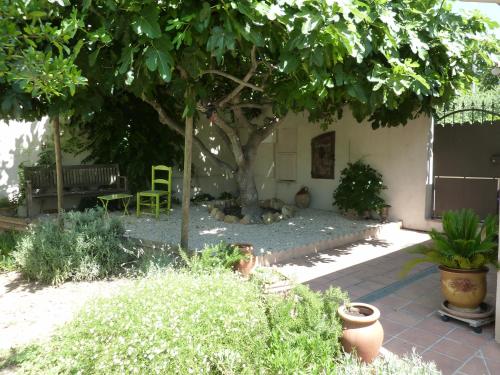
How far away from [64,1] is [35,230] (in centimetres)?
328

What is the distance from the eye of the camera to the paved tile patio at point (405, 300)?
2.96 metres

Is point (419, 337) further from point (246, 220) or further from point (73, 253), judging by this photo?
point (246, 220)

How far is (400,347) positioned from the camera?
3078mm

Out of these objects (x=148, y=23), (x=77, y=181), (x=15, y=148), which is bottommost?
(x=77, y=181)

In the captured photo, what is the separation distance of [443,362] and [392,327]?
585mm

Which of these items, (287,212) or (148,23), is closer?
(148,23)

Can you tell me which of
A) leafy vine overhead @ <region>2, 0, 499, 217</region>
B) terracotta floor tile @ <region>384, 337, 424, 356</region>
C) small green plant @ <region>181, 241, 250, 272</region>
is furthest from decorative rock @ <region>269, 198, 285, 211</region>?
terracotta floor tile @ <region>384, 337, 424, 356</region>

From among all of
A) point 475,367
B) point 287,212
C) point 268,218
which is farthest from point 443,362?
point 287,212

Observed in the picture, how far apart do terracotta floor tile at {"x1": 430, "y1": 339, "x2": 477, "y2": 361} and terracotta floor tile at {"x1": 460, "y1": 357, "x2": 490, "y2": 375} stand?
61 millimetres

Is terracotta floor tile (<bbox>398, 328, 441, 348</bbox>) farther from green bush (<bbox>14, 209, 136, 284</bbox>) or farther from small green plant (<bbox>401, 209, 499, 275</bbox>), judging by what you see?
green bush (<bbox>14, 209, 136, 284</bbox>)

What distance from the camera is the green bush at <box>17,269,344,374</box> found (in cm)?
224

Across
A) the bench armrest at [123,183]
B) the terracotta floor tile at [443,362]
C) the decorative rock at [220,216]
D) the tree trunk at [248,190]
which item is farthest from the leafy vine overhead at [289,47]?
the terracotta floor tile at [443,362]

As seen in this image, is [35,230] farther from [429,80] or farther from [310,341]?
[429,80]

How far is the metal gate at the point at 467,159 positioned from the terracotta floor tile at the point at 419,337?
4.19m
